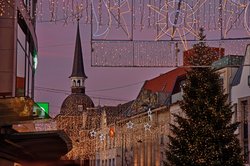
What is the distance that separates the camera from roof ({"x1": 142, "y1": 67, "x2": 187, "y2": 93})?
193 feet

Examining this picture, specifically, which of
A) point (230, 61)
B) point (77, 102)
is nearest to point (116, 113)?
point (230, 61)

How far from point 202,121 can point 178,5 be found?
14693 millimetres

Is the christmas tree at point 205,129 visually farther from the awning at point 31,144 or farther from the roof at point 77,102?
the roof at point 77,102

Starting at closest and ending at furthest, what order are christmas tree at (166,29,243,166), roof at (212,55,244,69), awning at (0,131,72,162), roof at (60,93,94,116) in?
awning at (0,131,72,162) → christmas tree at (166,29,243,166) → roof at (212,55,244,69) → roof at (60,93,94,116)

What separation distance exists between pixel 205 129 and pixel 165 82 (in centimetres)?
3469

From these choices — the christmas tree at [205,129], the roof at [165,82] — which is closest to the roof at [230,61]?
the christmas tree at [205,129]

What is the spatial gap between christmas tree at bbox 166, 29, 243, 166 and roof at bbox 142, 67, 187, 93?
2567cm

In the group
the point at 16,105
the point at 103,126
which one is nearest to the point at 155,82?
the point at 103,126

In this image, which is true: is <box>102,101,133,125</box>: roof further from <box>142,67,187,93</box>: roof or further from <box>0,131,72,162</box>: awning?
<box>0,131,72,162</box>: awning

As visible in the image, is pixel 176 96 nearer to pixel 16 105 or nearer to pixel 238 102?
pixel 238 102

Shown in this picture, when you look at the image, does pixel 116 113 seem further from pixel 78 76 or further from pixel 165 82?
pixel 78 76

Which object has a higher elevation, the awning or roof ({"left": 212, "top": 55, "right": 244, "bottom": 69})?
roof ({"left": 212, "top": 55, "right": 244, "bottom": 69})

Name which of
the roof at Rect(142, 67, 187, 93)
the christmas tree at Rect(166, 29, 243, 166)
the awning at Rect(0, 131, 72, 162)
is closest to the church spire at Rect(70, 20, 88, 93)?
the roof at Rect(142, 67, 187, 93)

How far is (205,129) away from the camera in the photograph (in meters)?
28.5
